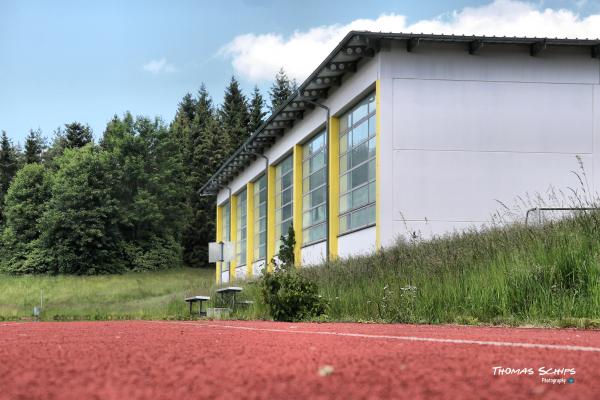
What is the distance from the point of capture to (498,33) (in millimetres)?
23344

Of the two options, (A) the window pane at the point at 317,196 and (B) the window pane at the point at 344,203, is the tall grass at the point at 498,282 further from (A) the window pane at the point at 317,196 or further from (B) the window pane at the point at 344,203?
(A) the window pane at the point at 317,196

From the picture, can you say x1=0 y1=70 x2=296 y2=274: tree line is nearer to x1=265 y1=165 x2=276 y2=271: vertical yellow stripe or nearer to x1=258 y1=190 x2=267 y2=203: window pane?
x1=258 y1=190 x2=267 y2=203: window pane

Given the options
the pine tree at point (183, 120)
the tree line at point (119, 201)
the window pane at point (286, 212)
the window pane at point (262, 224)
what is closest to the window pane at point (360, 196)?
the window pane at point (286, 212)

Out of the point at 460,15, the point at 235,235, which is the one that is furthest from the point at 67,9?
the point at 460,15

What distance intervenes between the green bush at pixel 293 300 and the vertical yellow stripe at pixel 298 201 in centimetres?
1568

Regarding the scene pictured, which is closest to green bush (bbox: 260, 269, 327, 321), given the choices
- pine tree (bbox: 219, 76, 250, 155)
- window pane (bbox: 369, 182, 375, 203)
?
window pane (bbox: 369, 182, 375, 203)

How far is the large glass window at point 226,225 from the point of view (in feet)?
163

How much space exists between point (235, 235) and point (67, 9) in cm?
1735

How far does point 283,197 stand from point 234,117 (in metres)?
50.7

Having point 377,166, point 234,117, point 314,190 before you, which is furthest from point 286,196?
point 234,117

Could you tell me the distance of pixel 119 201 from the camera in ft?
227

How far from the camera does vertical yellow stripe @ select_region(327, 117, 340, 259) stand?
26828mm

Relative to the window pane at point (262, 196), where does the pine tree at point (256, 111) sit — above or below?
above

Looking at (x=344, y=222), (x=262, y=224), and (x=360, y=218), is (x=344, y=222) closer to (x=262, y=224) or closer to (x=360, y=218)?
(x=360, y=218)
